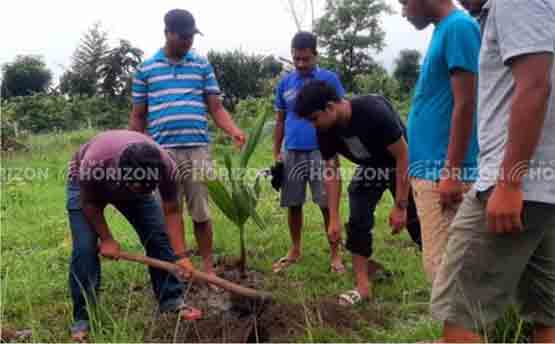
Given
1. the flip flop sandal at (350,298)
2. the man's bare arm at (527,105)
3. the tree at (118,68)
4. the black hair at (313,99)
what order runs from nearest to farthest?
the man's bare arm at (527,105) < the black hair at (313,99) < the flip flop sandal at (350,298) < the tree at (118,68)

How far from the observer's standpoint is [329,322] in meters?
2.61

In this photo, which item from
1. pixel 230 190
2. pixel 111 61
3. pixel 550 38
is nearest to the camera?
pixel 550 38

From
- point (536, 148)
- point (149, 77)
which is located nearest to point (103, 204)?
point (149, 77)

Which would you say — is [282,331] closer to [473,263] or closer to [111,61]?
[473,263]

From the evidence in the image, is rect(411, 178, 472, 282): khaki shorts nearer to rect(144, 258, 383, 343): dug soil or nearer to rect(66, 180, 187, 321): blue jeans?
rect(144, 258, 383, 343): dug soil

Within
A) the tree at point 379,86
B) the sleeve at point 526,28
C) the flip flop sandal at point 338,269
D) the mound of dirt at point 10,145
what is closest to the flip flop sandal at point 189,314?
the flip flop sandal at point 338,269

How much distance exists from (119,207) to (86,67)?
87.8 ft

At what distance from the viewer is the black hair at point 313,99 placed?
246cm

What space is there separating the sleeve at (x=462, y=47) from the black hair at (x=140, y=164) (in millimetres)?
1320

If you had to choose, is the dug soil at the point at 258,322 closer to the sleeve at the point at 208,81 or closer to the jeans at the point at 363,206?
the jeans at the point at 363,206

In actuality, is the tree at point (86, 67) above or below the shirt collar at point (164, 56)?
above

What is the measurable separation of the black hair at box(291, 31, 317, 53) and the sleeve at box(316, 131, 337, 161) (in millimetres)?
894

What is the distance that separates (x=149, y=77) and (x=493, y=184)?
238 centimetres

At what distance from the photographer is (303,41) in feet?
10.9
